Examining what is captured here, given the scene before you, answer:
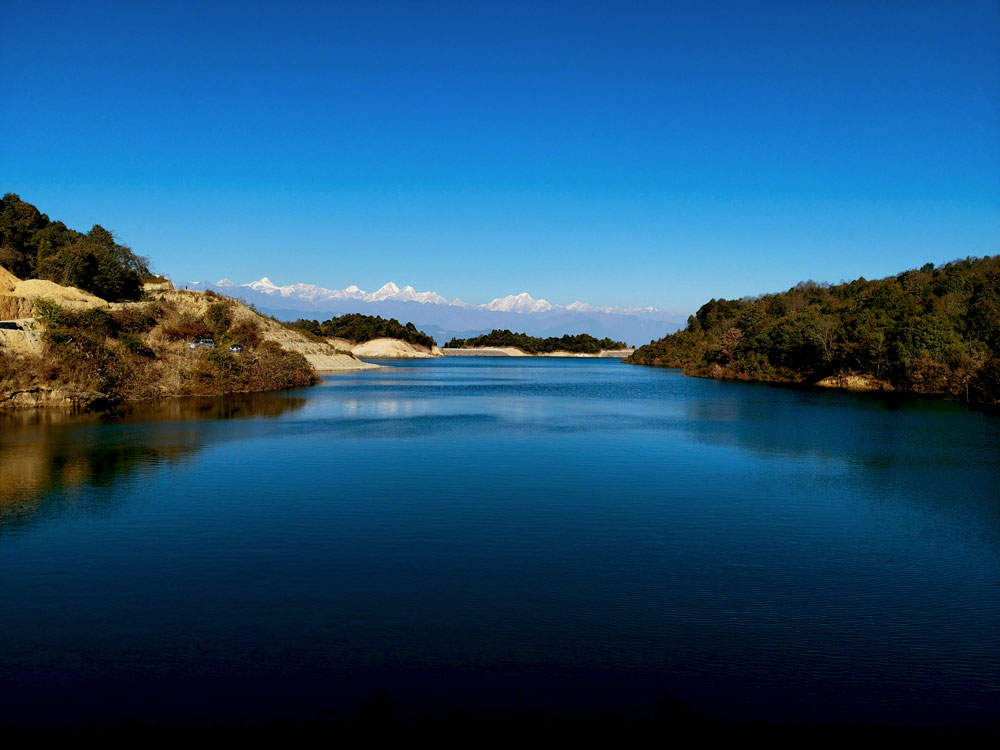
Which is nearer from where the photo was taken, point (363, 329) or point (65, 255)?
point (65, 255)

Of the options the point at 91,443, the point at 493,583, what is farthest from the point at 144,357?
the point at 493,583

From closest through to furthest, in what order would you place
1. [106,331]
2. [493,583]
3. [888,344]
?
[493,583], [106,331], [888,344]

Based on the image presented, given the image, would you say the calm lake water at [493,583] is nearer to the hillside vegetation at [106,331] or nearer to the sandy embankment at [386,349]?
the hillside vegetation at [106,331]

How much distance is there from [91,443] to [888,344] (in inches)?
2326

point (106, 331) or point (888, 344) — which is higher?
point (888, 344)

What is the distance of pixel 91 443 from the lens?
22906 millimetres

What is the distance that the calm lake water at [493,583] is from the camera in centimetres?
709

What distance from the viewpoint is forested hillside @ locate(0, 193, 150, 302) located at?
170 ft

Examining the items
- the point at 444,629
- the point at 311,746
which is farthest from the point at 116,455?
the point at 311,746

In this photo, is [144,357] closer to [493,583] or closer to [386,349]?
[493,583]

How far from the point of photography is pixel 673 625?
28.9 feet

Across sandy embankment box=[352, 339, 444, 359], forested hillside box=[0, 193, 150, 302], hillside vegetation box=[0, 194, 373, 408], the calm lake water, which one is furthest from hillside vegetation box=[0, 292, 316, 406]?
sandy embankment box=[352, 339, 444, 359]

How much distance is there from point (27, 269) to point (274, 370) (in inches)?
975

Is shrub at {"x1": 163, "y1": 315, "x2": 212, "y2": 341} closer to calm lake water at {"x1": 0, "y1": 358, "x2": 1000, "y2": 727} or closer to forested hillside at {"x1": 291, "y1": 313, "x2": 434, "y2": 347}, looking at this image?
calm lake water at {"x1": 0, "y1": 358, "x2": 1000, "y2": 727}
